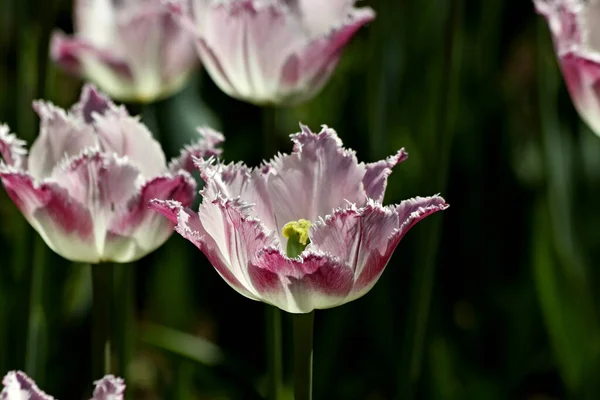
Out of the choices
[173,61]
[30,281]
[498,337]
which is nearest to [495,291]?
[498,337]

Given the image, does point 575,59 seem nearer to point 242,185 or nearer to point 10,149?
point 242,185

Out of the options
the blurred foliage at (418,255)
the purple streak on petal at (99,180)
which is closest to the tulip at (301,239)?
the purple streak on petal at (99,180)

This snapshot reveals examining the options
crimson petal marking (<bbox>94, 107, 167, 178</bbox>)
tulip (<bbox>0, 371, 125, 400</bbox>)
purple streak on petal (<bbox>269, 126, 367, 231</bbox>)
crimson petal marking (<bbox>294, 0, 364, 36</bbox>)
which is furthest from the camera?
crimson petal marking (<bbox>294, 0, 364, 36</bbox>)

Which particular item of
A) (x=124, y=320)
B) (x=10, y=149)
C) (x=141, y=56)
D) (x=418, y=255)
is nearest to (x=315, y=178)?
(x=10, y=149)

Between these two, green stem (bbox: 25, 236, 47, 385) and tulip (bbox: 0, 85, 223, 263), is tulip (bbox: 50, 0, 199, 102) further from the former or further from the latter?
tulip (bbox: 0, 85, 223, 263)

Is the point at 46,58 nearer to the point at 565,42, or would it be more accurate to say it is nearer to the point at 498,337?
the point at 565,42

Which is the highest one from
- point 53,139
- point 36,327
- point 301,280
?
point 53,139

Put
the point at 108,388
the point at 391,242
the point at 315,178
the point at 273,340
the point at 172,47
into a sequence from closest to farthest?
the point at 108,388 → the point at 391,242 → the point at 315,178 → the point at 273,340 → the point at 172,47

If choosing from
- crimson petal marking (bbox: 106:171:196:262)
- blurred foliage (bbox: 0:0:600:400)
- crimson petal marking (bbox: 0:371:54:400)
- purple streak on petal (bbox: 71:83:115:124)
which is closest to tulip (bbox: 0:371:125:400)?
crimson petal marking (bbox: 0:371:54:400)
